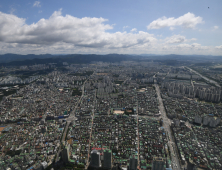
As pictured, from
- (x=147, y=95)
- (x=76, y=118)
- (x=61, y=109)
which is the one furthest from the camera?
(x=147, y=95)

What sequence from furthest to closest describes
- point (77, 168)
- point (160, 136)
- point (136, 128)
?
point (136, 128) → point (160, 136) → point (77, 168)

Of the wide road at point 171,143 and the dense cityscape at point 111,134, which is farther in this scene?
the dense cityscape at point 111,134

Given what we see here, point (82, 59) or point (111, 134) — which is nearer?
point (111, 134)

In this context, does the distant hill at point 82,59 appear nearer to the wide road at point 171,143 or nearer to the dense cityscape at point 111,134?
the dense cityscape at point 111,134

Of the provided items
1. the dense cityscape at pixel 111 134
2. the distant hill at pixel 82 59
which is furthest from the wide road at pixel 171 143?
the distant hill at pixel 82 59

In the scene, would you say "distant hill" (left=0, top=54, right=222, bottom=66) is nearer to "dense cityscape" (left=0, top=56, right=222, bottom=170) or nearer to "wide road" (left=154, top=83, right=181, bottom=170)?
"dense cityscape" (left=0, top=56, right=222, bottom=170)

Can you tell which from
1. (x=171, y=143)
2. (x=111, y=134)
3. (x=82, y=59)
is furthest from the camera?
(x=82, y=59)

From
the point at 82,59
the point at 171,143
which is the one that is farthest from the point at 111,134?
the point at 82,59

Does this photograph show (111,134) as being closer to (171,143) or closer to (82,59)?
(171,143)

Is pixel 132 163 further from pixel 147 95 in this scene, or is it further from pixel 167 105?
pixel 147 95

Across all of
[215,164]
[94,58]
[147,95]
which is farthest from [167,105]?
[94,58]

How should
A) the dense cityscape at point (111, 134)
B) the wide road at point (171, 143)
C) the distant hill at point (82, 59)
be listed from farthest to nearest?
the distant hill at point (82, 59) → the dense cityscape at point (111, 134) → the wide road at point (171, 143)
